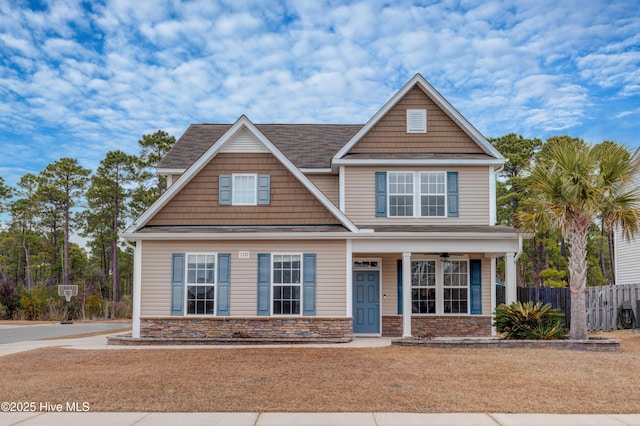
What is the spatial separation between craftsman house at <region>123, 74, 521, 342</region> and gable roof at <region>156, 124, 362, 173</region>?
1066mm

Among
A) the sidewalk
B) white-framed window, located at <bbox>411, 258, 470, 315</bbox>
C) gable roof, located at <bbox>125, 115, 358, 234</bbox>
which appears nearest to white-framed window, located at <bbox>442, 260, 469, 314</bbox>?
white-framed window, located at <bbox>411, 258, 470, 315</bbox>

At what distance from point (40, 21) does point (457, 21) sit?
12.0m

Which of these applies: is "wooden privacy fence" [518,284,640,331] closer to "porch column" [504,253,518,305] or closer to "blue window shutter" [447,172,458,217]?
"porch column" [504,253,518,305]

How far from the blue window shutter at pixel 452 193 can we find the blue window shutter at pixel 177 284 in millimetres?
8420

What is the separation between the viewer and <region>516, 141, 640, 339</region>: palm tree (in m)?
15.0

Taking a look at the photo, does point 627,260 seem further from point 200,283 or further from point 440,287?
point 200,283

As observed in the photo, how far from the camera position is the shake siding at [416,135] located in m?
19.3

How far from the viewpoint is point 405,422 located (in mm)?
7578

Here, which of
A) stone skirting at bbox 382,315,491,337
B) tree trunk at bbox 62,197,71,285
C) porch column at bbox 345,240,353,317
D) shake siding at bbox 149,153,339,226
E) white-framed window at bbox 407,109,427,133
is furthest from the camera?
tree trunk at bbox 62,197,71,285

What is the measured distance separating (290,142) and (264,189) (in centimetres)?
450

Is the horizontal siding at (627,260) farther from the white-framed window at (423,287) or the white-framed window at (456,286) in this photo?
the white-framed window at (423,287)

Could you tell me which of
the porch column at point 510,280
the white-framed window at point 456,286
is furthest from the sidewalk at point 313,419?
the white-framed window at point 456,286

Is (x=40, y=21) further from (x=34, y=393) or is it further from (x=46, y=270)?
(x=46, y=270)

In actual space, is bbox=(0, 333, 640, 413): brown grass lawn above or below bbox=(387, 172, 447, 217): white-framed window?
below
